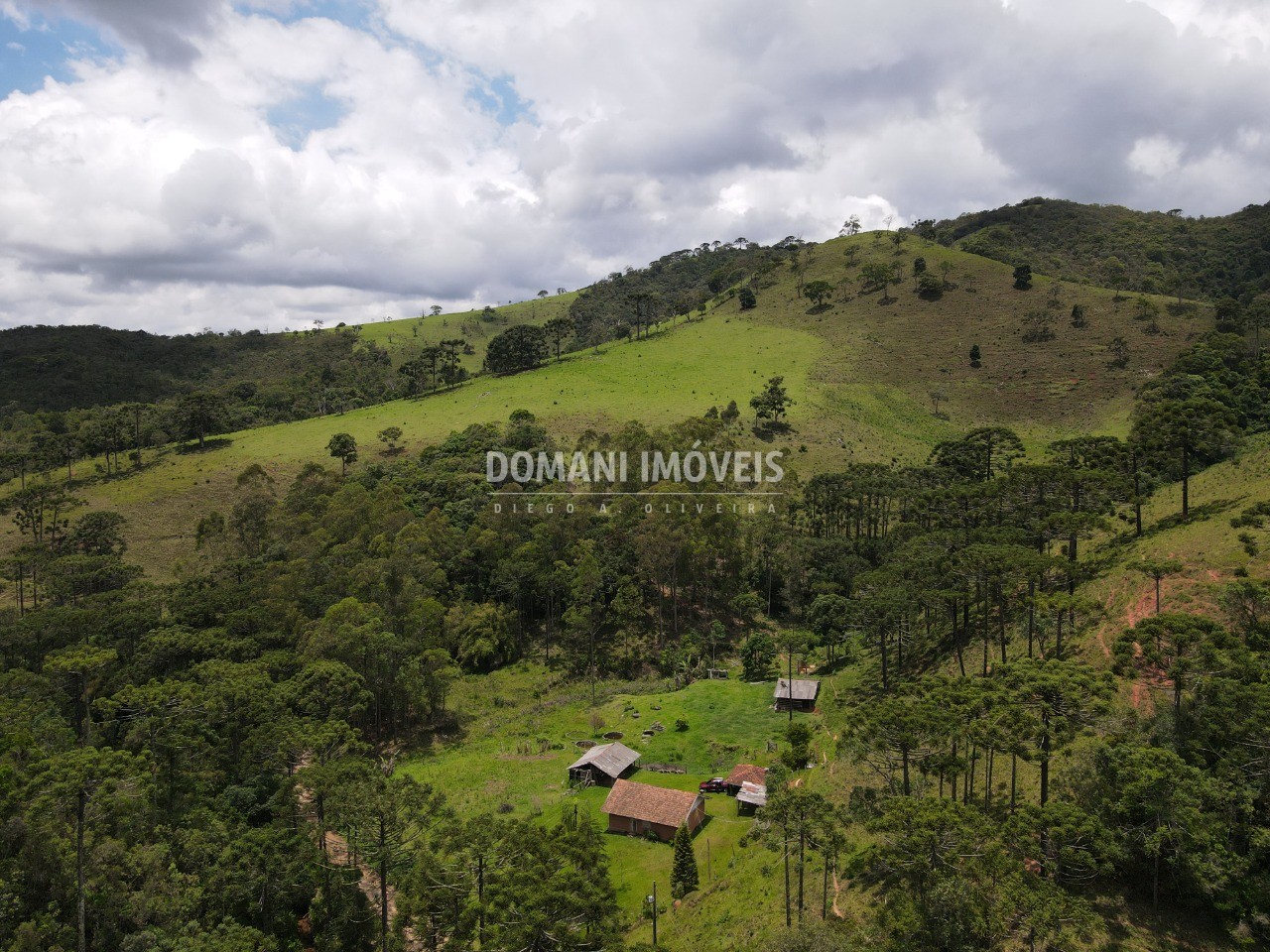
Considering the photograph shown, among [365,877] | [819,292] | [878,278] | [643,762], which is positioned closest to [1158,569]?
[643,762]

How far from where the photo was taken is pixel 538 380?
103125mm

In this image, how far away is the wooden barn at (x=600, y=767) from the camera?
117 feet

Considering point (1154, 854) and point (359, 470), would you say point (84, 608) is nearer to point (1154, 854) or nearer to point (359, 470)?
point (359, 470)

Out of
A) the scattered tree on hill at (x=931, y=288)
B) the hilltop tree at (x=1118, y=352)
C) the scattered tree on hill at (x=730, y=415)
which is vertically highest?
the scattered tree on hill at (x=931, y=288)

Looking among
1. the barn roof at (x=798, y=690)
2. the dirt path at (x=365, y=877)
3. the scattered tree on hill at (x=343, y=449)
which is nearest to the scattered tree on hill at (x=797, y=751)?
the barn roof at (x=798, y=690)

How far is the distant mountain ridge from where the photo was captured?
5418 inches

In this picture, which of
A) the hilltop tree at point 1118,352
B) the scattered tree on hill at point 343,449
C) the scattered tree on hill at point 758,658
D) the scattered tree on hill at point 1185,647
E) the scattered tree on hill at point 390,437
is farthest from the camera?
the hilltop tree at point 1118,352

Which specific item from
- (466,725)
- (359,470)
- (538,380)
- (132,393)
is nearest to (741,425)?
(538,380)

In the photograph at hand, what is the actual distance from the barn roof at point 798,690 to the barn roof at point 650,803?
1168cm

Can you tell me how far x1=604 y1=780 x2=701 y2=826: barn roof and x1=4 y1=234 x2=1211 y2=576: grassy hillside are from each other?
51.0 meters

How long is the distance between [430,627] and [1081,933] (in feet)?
134

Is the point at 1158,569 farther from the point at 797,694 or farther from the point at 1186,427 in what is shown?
the point at 797,694

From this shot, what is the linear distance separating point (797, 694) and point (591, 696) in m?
15.0

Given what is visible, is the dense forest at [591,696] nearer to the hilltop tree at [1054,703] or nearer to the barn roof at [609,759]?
the hilltop tree at [1054,703]
